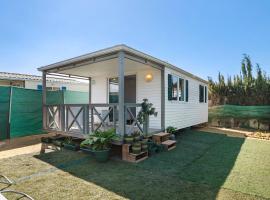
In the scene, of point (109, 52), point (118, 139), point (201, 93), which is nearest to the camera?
point (118, 139)

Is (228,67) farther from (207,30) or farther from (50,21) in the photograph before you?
(50,21)

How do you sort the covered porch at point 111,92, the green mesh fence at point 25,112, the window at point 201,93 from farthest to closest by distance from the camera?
the window at point 201,93
the green mesh fence at point 25,112
the covered porch at point 111,92

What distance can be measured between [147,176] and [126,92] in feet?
17.5

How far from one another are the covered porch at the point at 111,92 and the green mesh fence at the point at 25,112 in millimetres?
515

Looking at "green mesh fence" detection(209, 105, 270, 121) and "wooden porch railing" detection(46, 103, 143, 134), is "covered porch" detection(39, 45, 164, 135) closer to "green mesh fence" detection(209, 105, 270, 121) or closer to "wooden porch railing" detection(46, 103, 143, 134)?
"wooden porch railing" detection(46, 103, 143, 134)

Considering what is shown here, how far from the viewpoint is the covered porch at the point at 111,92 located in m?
4.83

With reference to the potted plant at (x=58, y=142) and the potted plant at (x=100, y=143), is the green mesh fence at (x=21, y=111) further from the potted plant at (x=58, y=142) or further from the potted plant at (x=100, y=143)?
the potted plant at (x=100, y=143)

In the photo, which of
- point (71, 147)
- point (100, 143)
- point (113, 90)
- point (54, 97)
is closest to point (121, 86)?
point (100, 143)

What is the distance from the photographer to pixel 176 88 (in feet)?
25.0

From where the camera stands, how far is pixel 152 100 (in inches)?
281

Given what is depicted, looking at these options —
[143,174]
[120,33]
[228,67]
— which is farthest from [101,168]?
[228,67]

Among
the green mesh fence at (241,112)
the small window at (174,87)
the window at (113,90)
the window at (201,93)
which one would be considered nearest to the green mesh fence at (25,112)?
the window at (113,90)

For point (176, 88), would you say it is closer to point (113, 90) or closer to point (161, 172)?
point (113, 90)

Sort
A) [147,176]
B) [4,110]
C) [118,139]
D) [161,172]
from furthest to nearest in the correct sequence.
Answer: [4,110], [118,139], [161,172], [147,176]
